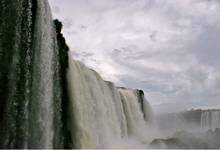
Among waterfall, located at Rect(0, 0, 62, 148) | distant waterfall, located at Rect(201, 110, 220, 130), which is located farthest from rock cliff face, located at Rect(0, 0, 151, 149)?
distant waterfall, located at Rect(201, 110, 220, 130)

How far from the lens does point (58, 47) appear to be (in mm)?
21375

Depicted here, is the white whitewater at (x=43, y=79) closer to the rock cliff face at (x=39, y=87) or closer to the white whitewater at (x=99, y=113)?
the rock cliff face at (x=39, y=87)

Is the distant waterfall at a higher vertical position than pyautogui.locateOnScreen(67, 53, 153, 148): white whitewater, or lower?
higher

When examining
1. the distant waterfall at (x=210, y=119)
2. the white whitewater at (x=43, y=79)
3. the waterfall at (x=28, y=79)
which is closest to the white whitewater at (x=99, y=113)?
the waterfall at (x=28, y=79)

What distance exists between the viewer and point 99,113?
2594cm

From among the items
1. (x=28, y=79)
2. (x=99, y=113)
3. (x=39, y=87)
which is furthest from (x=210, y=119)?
(x=28, y=79)

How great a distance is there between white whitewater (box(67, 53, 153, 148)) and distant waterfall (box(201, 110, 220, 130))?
13.2 m

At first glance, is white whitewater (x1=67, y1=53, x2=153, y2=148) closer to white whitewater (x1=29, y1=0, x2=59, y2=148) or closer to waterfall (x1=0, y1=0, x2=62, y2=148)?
waterfall (x1=0, y1=0, x2=62, y2=148)

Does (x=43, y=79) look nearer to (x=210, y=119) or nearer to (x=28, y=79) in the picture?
(x=28, y=79)

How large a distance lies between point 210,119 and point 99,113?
1056 inches

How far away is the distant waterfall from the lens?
47.2m

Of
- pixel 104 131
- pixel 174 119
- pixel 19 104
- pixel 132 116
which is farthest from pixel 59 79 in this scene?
pixel 174 119

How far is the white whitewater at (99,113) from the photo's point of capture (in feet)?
68.2

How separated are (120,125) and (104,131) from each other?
6.42 meters
